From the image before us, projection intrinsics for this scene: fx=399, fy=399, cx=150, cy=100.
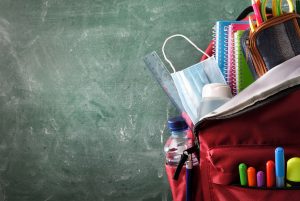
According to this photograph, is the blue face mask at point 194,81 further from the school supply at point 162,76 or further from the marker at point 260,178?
the marker at point 260,178

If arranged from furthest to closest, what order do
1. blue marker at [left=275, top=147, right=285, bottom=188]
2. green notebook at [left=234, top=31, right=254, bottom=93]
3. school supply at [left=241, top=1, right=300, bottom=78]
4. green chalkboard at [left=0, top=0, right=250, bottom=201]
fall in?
green chalkboard at [left=0, top=0, right=250, bottom=201]
green notebook at [left=234, top=31, right=254, bottom=93]
school supply at [left=241, top=1, right=300, bottom=78]
blue marker at [left=275, top=147, right=285, bottom=188]

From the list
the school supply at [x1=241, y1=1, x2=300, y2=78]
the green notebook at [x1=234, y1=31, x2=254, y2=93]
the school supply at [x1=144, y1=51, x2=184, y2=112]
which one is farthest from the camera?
the school supply at [x1=144, y1=51, x2=184, y2=112]

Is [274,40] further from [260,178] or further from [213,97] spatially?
[260,178]

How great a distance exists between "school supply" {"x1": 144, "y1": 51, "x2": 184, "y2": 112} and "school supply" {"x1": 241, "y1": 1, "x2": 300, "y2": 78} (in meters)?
0.24

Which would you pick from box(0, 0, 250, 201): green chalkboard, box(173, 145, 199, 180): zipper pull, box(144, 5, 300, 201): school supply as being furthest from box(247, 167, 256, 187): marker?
box(0, 0, 250, 201): green chalkboard

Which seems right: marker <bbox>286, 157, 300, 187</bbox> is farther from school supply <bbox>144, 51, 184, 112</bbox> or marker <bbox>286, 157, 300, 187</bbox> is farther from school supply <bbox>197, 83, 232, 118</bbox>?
school supply <bbox>144, 51, 184, 112</bbox>

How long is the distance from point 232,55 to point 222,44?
4cm

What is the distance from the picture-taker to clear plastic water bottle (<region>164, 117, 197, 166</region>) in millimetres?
842

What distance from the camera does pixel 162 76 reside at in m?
1.00

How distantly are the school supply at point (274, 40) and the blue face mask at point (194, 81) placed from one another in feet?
0.46

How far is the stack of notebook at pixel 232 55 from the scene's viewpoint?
33.8 inches

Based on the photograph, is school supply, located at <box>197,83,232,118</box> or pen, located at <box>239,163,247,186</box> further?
school supply, located at <box>197,83,232,118</box>

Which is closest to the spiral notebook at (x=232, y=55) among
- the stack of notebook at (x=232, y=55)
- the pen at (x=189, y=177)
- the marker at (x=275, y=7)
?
the stack of notebook at (x=232, y=55)

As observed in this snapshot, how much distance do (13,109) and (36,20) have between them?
27 centimetres
